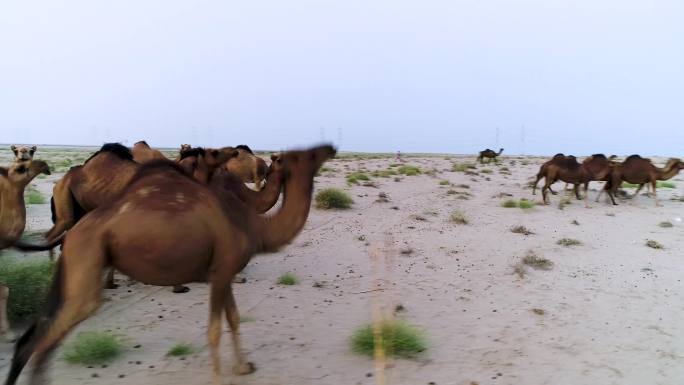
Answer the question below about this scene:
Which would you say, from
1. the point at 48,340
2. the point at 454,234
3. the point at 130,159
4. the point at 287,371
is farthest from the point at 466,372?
the point at 454,234

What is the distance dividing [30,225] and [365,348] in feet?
36.1

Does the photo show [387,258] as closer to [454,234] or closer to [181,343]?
[454,234]

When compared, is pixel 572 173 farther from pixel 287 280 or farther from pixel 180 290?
pixel 180 290

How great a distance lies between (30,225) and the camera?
1298cm

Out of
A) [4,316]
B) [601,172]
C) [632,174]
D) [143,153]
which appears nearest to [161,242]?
[4,316]

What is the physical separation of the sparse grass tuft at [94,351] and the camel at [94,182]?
6.68 ft

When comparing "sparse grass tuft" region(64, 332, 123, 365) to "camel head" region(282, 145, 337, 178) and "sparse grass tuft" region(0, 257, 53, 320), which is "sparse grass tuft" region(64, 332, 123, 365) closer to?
"sparse grass tuft" region(0, 257, 53, 320)

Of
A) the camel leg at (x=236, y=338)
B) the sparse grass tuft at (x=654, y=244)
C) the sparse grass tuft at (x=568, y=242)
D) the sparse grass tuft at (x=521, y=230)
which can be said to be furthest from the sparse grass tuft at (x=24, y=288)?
the sparse grass tuft at (x=654, y=244)

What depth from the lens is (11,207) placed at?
5.60 metres

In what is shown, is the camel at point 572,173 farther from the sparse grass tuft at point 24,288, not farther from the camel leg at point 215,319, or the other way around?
the camel leg at point 215,319

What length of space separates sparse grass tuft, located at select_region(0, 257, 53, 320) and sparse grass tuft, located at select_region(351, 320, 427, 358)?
4019 millimetres

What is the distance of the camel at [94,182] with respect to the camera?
22.5 feet

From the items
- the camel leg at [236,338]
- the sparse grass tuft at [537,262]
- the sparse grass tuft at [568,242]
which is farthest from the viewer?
the sparse grass tuft at [568,242]

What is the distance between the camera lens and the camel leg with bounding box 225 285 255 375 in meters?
4.96
